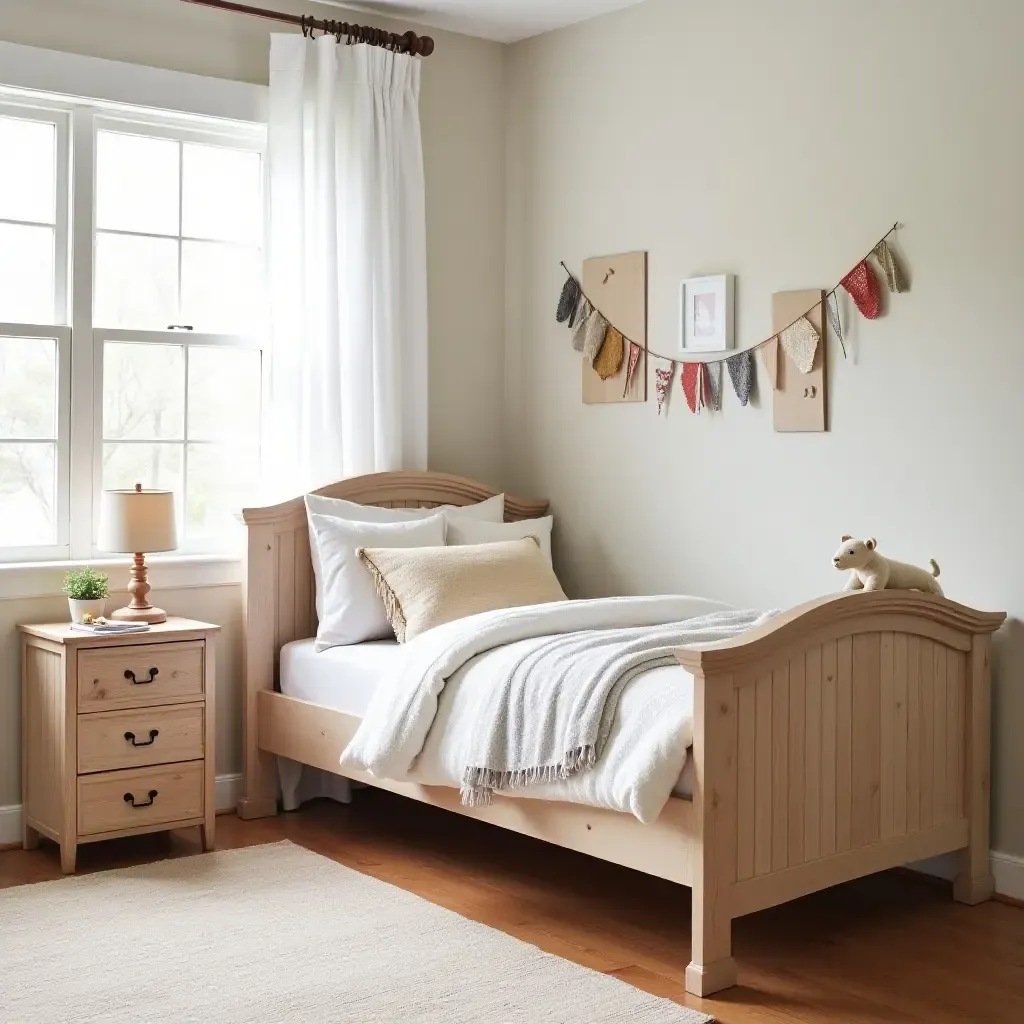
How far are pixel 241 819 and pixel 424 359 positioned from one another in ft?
5.24

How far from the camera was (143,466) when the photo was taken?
4105 millimetres

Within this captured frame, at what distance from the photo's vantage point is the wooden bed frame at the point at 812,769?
8.87ft

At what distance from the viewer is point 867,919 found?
126 inches

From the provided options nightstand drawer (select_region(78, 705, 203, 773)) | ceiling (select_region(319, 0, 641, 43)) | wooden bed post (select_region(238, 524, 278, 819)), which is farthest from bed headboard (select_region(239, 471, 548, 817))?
ceiling (select_region(319, 0, 641, 43))

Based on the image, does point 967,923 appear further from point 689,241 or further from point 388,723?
point 689,241

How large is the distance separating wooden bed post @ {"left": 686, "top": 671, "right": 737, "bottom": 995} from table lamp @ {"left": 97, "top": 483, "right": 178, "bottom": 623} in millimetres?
1705

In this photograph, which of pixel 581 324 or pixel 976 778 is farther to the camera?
pixel 581 324

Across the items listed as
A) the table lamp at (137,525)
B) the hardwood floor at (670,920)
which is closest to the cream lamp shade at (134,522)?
the table lamp at (137,525)

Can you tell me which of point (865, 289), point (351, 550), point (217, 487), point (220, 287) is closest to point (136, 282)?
point (220, 287)

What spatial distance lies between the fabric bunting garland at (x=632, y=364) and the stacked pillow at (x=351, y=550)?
0.73 meters

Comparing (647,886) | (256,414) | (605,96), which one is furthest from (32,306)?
(647,886)

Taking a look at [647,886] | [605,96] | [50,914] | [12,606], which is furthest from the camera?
[605,96]

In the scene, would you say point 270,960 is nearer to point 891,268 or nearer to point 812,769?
point 812,769

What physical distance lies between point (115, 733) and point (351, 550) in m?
0.85
